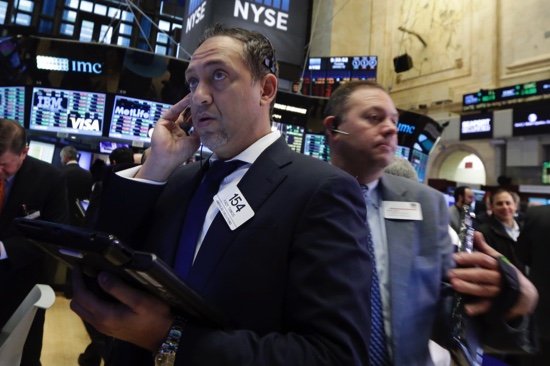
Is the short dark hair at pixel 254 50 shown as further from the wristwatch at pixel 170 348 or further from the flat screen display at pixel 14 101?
the flat screen display at pixel 14 101

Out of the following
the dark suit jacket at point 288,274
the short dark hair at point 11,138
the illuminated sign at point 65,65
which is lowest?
the dark suit jacket at point 288,274

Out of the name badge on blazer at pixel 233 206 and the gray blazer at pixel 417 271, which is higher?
the name badge on blazer at pixel 233 206

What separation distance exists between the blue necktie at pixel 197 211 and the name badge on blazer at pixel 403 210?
0.62 metres

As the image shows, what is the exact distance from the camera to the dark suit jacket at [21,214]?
7.22 ft

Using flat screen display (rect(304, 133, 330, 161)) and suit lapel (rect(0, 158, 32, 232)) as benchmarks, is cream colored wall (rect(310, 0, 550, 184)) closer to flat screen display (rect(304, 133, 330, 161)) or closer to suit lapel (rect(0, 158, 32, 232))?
flat screen display (rect(304, 133, 330, 161))

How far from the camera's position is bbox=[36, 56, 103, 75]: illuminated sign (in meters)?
4.56

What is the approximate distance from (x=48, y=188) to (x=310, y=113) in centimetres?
401

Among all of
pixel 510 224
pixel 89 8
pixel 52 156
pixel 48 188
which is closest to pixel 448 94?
pixel 510 224

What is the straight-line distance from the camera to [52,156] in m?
5.41

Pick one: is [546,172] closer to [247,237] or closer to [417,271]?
[417,271]

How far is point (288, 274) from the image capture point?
0.88m

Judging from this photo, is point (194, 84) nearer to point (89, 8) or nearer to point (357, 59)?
point (357, 59)

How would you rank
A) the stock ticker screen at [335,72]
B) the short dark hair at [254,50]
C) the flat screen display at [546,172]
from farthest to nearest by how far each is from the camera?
1. the flat screen display at [546,172]
2. the stock ticker screen at [335,72]
3. the short dark hair at [254,50]

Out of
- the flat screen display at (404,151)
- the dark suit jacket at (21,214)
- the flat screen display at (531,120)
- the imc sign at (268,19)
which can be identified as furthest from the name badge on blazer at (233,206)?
the flat screen display at (531,120)
